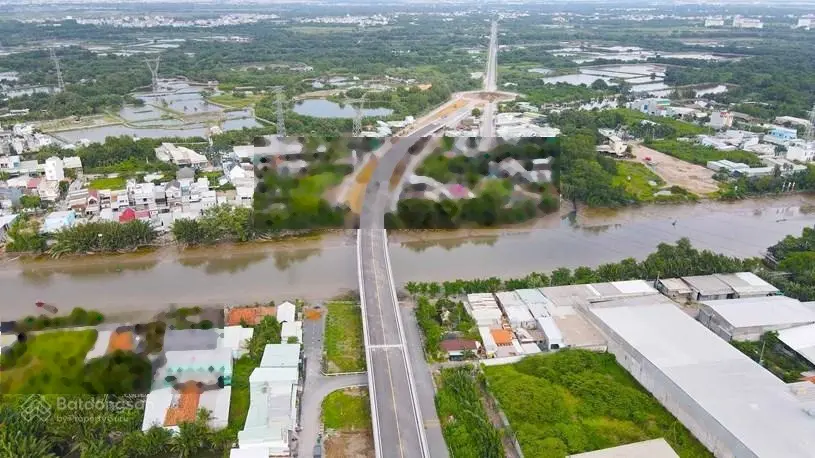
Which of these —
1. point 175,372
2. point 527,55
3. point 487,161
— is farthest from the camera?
point 527,55

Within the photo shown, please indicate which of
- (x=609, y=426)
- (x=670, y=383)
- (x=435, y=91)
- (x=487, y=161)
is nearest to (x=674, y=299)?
(x=670, y=383)

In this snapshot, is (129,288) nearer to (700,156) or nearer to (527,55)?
(700,156)

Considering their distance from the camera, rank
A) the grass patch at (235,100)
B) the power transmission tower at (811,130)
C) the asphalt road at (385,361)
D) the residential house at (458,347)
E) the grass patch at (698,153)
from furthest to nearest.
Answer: the grass patch at (235,100) < the power transmission tower at (811,130) < the grass patch at (698,153) < the residential house at (458,347) < the asphalt road at (385,361)

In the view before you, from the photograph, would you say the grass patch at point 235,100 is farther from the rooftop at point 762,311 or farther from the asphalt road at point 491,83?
the rooftop at point 762,311

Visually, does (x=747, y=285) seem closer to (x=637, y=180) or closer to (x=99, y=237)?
(x=637, y=180)

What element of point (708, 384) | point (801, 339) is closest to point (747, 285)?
point (801, 339)

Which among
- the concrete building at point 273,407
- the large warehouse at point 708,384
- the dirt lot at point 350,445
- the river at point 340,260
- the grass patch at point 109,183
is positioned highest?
the grass patch at point 109,183

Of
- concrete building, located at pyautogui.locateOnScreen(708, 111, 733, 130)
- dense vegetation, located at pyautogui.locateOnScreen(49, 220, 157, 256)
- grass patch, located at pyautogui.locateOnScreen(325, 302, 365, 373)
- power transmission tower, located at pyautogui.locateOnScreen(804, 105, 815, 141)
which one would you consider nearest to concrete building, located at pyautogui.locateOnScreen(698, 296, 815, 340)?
grass patch, located at pyautogui.locateOnScreen(325, 302, 365, 373)

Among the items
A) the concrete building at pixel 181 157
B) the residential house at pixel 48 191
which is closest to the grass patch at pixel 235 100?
the concrete building at pixel 181 157
